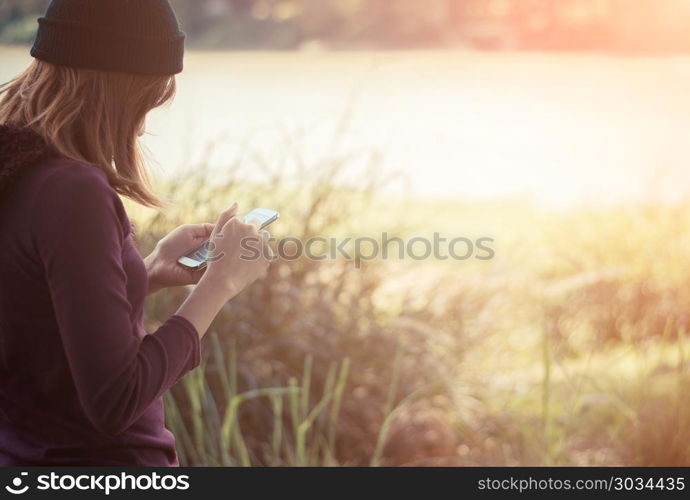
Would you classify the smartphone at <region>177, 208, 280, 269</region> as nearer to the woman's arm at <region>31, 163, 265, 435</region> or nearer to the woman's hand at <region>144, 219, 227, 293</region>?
the woman's hand at <region>144, 219, 227, 293</region>

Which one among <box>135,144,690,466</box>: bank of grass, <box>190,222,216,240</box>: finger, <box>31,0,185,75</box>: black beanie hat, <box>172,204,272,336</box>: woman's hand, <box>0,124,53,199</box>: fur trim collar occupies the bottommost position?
<box>172,204,272,336</box>: woman's hand

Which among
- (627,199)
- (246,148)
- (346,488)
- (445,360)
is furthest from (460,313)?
(627,199)

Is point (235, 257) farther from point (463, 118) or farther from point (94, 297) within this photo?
point (463, 118)

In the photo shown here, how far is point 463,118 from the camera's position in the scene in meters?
5.73

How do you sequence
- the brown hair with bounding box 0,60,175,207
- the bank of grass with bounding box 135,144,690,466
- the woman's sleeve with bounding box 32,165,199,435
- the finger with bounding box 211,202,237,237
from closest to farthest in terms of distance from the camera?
the woman's sleeve with bounding box 32,165,199,435
the brown hair with bounding box 0,60,175,207
the finger with bounding box 211,202,237,237
the bank of grass with bounding box 135,144,690,466

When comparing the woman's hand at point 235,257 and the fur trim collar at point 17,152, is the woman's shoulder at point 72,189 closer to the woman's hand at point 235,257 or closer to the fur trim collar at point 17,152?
the fur trim collar at point 17,152

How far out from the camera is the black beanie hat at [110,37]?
1.27m

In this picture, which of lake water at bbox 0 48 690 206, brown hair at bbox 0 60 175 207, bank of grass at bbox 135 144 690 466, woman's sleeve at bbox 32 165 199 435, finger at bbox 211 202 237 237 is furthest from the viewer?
lake water at bbox 0 48 690 206

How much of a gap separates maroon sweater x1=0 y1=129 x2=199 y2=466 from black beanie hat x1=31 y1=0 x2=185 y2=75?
14cm

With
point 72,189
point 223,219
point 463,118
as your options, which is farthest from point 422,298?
point 463,118

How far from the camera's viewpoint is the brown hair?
4.16ft

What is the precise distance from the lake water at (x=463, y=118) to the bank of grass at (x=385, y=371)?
0.18 m

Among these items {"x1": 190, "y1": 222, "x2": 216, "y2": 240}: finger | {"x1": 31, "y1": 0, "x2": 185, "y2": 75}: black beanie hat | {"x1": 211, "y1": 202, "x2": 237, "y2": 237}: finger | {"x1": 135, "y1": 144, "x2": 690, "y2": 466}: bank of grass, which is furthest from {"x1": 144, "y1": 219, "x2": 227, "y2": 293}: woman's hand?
{"x1": 135, "y1": 144, "x2": 690, "y2": 466}: bank of grass

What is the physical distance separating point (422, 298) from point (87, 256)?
218 centimetres
